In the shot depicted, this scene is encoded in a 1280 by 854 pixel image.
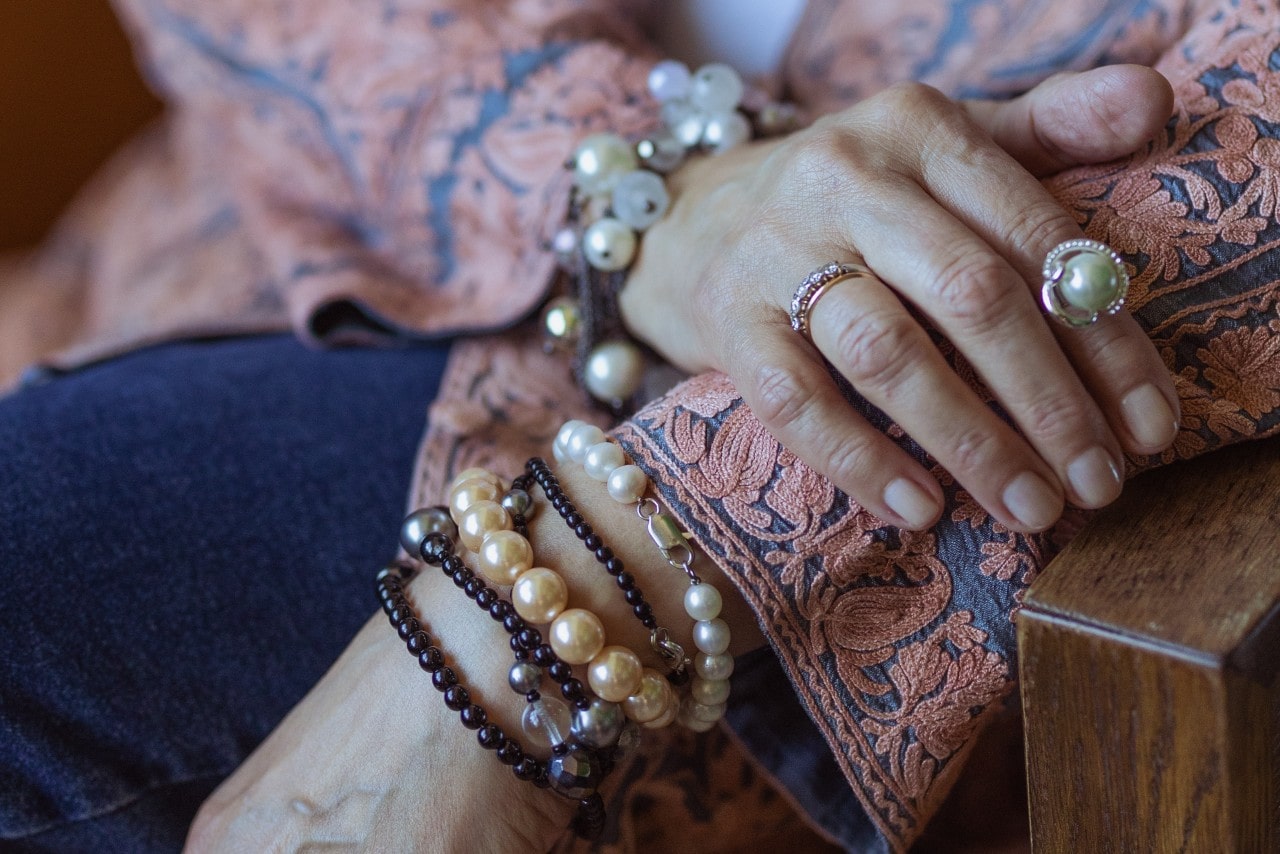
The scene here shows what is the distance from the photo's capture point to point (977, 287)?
0.43 metres

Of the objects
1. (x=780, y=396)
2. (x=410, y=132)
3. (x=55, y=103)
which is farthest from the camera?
(x=55, y=103)

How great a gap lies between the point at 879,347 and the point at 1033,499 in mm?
96

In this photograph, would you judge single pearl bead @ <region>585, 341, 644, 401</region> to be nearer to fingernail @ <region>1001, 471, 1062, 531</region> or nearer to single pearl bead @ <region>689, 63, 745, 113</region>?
single pearl bead @ <region>689, 63, 745, 113</region>

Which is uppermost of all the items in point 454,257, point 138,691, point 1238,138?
point 1238,138

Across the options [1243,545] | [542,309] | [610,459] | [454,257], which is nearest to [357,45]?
[454,257]

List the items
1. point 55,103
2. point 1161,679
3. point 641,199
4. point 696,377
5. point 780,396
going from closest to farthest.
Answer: point 1161,679
point 780,396
point 696,377
point 641,199
point 55,103

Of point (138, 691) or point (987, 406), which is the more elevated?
point (987, 406)

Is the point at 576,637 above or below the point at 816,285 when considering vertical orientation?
below

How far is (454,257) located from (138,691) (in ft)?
1.37

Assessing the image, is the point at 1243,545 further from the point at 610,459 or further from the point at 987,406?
the point at 610,459

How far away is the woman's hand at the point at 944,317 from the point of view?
439 millimetres

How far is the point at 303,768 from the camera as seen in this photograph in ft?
1.81

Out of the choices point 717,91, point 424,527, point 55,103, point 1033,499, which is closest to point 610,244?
point 717,91

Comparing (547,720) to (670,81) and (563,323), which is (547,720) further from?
(670,81)
